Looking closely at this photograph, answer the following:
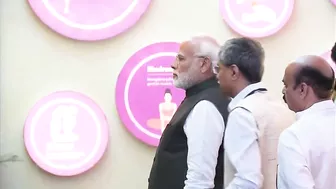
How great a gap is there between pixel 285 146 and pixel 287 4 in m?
1.57

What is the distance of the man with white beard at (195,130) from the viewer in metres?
2.07

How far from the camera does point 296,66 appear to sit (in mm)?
1768

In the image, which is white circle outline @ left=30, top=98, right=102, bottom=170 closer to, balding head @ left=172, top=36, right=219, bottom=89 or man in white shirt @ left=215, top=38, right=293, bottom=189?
balding head @ left=172, top=36, right=219, bottom=89

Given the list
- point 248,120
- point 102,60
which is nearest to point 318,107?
point 248,120

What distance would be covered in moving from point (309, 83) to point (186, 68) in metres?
0.69

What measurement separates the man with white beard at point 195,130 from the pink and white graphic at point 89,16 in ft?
2.26

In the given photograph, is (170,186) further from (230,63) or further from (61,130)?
(61,130)

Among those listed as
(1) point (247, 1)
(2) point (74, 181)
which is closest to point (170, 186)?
(2) point (74, 181)

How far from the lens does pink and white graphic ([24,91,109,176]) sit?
2.88 metres

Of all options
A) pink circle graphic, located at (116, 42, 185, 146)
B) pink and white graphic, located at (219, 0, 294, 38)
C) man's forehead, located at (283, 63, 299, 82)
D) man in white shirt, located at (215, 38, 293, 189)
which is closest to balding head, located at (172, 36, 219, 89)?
man in white shirt, located at (215, 38, 293, 189)

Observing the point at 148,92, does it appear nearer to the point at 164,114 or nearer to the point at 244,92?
the point at 164,114

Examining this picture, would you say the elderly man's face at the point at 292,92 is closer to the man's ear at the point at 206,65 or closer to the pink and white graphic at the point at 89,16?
the man's ear at the point at 206,65

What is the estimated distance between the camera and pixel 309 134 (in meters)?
1.65

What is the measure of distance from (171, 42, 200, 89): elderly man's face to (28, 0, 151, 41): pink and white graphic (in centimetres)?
70
